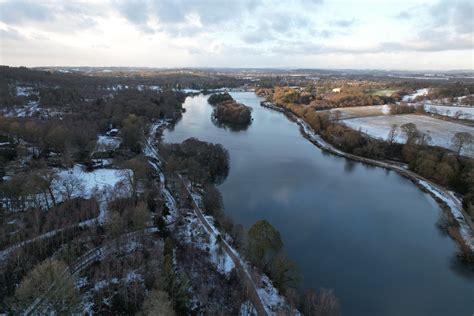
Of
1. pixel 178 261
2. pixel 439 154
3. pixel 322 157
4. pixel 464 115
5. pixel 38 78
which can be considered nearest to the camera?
pixel 178 261

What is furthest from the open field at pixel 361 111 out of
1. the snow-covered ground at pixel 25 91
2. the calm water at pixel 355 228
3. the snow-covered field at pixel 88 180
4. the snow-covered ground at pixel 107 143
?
the snow-covered ground at pixel 25 91

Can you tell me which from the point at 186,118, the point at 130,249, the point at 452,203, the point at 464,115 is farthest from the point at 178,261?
the point at 464,115

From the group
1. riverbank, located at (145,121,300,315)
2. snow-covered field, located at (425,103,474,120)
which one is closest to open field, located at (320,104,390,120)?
snow-covered field, located at (425,103,474,120)

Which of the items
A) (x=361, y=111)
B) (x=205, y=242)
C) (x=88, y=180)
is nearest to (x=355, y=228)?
(x=205, y=242)

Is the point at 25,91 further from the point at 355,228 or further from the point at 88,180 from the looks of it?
the point at 355,228

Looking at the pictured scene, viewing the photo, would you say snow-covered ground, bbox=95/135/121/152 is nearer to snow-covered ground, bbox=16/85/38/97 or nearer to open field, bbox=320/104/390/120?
snow-covered ground, bbox=16/85/38/97

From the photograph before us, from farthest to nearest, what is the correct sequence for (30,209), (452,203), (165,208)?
(452,203), (165,208), (30,209)

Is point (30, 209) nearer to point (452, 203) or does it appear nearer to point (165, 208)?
point (165, 208)
